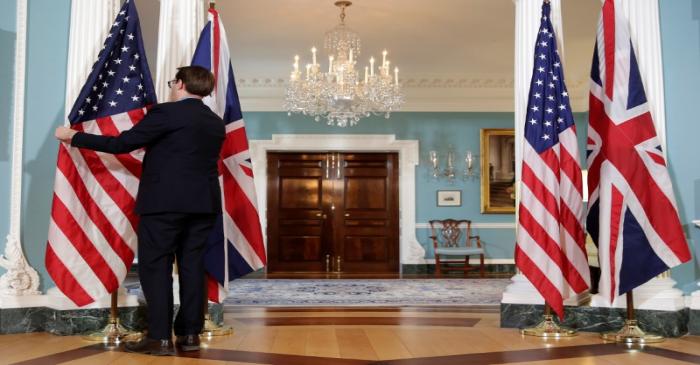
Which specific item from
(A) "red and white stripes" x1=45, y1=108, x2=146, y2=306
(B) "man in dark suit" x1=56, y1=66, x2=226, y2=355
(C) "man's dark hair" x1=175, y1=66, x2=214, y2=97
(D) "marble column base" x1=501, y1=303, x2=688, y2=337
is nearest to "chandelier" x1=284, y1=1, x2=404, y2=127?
(D) "marble column base" x1=501, y1=303, x2=688, y2=337

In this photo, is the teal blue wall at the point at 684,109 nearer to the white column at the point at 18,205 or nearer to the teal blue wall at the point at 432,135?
the white column at the point at 18,205

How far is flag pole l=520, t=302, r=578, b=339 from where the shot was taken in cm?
386

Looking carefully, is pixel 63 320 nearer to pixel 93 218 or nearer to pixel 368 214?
pixel 93 218

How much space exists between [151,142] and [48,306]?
155 centimetres

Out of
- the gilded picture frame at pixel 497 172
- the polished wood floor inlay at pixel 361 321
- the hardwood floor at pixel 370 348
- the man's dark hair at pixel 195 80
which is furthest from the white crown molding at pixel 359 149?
the man's dark hair at pixel 195 80

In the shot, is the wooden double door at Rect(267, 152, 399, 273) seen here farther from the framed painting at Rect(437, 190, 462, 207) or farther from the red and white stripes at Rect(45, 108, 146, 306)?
the red and white stripes at Rect(45, 108, 146, 306)

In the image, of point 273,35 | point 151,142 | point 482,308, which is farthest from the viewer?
point 273,35

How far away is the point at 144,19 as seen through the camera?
7.47 metres

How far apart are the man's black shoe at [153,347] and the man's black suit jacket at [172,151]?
0.69 metres

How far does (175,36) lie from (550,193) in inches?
104

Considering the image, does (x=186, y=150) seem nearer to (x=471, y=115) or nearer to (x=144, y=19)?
(x=144, y=19)

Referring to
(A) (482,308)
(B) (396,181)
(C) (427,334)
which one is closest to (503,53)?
(B) (396,181)

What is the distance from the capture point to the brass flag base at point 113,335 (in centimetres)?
357

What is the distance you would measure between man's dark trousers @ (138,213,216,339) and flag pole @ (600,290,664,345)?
2447 mm
